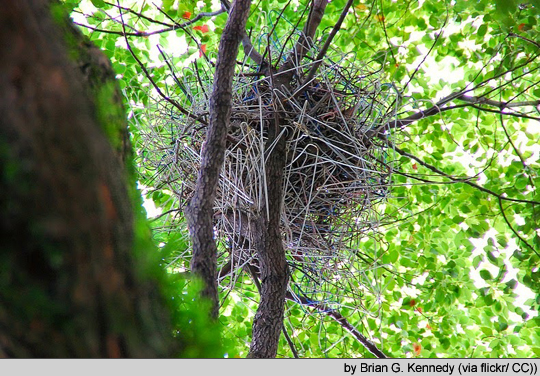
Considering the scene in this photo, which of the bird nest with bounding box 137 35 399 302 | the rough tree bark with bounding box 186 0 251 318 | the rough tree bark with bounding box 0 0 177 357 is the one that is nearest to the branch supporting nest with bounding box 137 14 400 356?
the bird nest with bounding box 137 35 399 302

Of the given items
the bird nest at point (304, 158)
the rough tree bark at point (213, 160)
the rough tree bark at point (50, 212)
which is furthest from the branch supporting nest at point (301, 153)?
the rough tree bark at point (50, 212)

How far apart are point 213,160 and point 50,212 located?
0.54 meters

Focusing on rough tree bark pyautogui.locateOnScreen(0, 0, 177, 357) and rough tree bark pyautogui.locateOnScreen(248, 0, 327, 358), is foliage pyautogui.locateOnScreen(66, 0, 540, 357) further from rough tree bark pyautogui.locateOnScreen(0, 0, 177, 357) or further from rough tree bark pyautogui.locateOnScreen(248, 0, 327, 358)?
rough tree bark pyautogui.locateOnScreen(0, 0, 177, 357)

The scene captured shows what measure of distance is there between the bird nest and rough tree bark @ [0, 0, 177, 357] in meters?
0.82

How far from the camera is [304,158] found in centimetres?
120

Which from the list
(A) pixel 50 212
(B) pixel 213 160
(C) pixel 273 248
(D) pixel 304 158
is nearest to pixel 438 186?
(D) pixel 304 158

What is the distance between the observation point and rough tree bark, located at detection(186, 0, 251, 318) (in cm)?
71

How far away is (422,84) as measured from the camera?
74.5 inches

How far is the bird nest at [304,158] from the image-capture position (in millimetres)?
1135

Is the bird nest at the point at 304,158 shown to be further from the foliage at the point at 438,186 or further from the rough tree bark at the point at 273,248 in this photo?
the foliage at the point at 438,186

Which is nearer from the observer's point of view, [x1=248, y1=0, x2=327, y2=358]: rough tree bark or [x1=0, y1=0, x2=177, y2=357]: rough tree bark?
[x1=0, y1=0, x2=177, y2=357]: rough tree bark

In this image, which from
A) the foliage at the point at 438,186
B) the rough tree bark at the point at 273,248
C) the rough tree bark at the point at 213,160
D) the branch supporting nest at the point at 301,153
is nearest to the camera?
the rough tree bark at the point at 213,160

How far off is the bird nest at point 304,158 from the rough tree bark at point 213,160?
29cm
